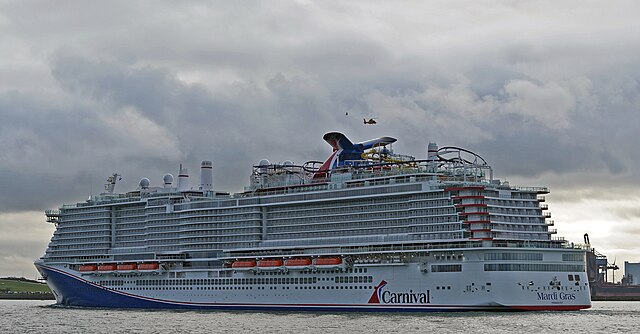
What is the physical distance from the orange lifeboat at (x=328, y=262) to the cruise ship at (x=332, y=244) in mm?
152

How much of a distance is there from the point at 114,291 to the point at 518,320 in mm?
58414

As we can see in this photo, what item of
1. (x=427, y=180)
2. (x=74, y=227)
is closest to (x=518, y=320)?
(x=427, y=180)

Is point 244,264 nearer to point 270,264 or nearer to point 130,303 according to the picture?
point 270,264

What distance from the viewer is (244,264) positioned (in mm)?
110750

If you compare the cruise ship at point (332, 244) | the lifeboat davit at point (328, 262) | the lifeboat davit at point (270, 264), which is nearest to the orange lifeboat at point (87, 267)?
the cruise ship at point (332, 244)

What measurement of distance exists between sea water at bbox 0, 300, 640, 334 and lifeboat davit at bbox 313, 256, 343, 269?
5.11 metres

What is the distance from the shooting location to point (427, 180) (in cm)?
9881

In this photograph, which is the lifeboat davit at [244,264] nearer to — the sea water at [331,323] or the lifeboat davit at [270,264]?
the lifeboat davit at [270,264]

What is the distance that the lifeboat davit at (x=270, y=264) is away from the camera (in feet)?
352

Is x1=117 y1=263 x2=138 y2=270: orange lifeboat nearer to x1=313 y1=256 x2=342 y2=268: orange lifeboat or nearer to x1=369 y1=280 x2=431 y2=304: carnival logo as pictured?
x1=313 y1=256 x2=342 y2=268: orange lifeboat

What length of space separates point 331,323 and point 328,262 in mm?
16885

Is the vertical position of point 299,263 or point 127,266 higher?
point 127,266

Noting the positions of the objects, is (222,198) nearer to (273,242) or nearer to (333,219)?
(273,242)

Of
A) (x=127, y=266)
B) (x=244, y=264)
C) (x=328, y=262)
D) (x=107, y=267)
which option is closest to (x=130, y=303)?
(x=127, y=266)
